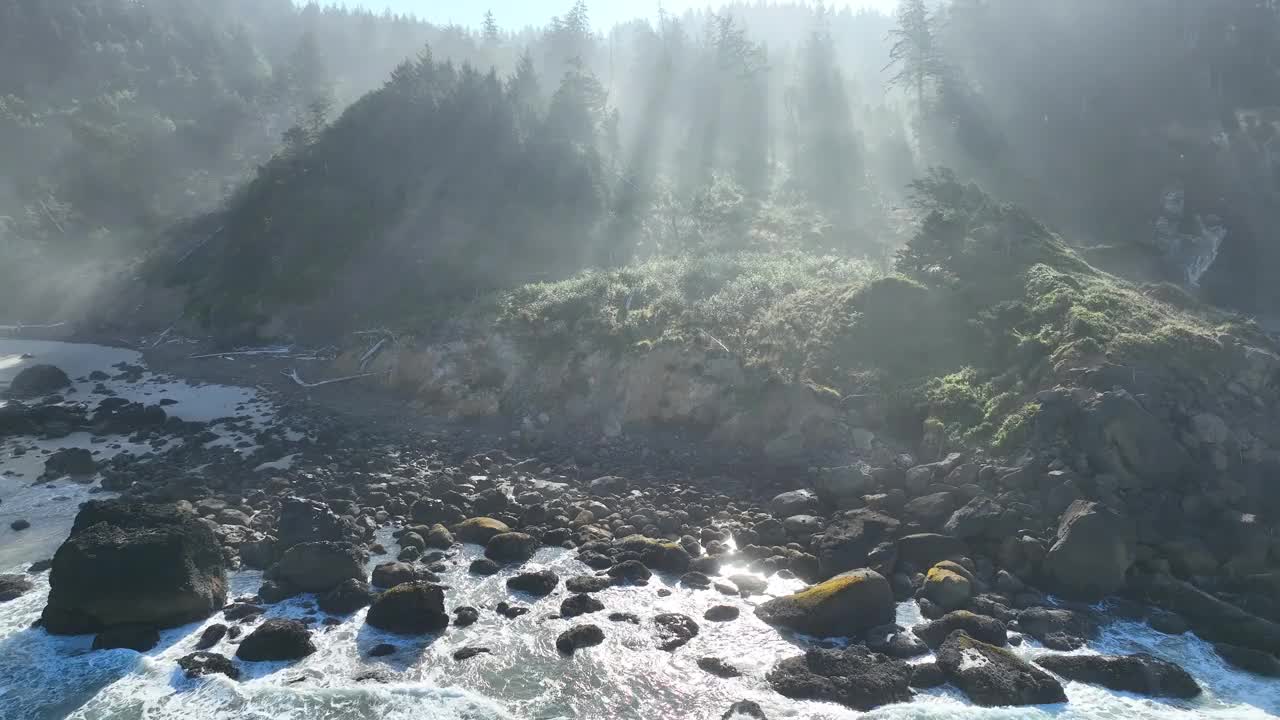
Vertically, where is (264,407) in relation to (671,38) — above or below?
below

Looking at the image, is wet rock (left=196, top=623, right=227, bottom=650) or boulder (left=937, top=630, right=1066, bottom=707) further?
wet rock (left=196, top=623, right=227, bottom=650)

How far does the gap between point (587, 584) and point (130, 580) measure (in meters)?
11.1

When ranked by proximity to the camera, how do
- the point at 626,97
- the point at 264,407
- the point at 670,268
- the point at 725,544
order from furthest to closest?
the point at 626,97 < the point at 670,268 < the point at 264,407 < the point at 725,544

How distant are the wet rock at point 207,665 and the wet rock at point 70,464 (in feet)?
56.1

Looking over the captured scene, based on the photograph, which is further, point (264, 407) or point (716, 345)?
point (264, 407)

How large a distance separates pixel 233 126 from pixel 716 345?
91.0m

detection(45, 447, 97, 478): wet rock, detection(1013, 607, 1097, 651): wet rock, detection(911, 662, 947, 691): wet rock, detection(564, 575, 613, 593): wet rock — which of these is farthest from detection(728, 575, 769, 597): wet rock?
detection(45, 447, 97, 478): wet rock

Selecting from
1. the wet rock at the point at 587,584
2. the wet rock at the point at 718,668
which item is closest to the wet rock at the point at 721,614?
the wet rock at the point at 718,668

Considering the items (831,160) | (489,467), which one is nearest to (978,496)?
(489,467)

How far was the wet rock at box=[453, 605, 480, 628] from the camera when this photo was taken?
19062mm

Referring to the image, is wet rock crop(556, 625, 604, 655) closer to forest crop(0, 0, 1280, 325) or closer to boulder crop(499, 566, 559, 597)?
boulder crop(499, 566, 559, 597)

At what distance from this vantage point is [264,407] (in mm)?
39656

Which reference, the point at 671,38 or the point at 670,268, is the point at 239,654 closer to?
the point at 670,268

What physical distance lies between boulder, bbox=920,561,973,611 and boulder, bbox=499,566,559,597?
990cm
